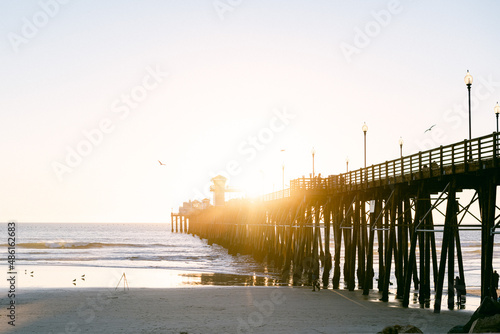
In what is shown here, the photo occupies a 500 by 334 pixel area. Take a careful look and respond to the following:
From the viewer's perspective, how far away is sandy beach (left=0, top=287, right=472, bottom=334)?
17375 millimetres

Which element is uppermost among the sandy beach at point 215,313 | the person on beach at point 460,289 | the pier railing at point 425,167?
the pier railing at point 425,167

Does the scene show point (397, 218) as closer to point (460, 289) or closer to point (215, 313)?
point (460, 289)

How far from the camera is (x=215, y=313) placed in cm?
2030

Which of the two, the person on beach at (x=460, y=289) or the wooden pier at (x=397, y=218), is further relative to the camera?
the person on beach at (x=460, y=289)

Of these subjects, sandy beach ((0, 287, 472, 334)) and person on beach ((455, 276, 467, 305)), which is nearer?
sandy beach ((0, 287, 472, 334))

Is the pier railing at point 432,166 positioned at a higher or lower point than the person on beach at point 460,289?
higher

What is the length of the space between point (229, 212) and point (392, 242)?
51831mm

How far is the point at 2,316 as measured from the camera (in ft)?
66.3

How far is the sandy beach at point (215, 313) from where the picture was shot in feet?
57.0

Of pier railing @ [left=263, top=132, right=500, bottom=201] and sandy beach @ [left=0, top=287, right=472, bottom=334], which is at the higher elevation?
pier railing @ [left=263, top=132, right=500, bottom=201]

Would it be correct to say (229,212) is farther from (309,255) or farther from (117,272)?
(309,255)

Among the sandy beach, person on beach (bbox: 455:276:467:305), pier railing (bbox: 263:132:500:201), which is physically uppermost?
pier railing (bbox: 263:132:500:201)

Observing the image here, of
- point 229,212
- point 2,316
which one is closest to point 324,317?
point 2,316

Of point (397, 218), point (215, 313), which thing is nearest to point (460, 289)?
point (397, 218)
